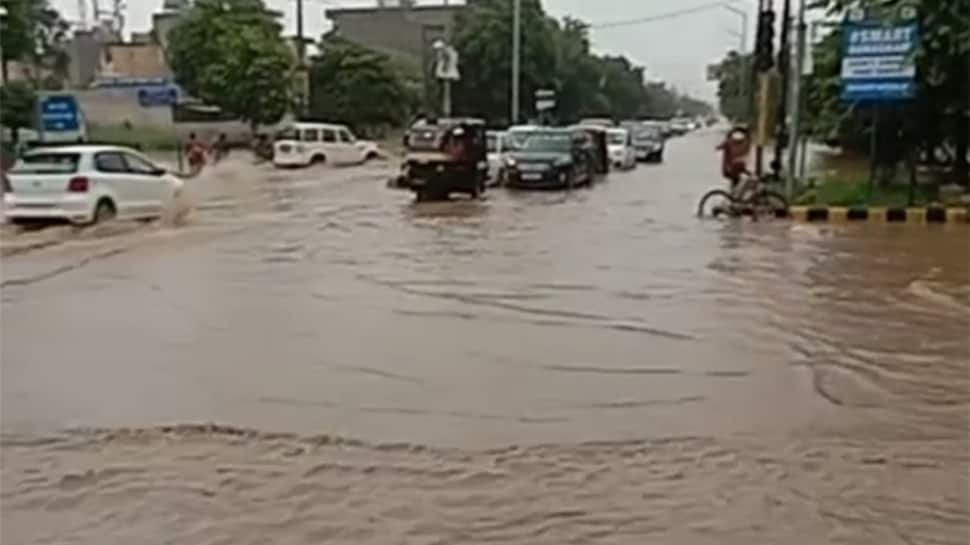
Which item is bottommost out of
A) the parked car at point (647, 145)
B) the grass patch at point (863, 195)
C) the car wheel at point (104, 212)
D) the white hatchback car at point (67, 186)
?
the parked car at point (647, 145)

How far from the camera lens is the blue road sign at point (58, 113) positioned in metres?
27.6

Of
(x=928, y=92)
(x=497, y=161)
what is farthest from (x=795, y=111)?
(x=497, y=161)

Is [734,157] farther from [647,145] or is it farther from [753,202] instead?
[647,145]

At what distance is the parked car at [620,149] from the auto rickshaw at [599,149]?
1.54 metres

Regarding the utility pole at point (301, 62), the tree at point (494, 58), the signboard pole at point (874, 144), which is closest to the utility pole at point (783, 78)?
the signboard pole at point (874, 144)

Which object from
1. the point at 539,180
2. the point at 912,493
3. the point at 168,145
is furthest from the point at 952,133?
the point at 168,145

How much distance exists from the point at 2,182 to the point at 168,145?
86.1 ft

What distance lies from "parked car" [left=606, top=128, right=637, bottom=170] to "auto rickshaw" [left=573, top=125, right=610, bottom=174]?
1536 millimetres

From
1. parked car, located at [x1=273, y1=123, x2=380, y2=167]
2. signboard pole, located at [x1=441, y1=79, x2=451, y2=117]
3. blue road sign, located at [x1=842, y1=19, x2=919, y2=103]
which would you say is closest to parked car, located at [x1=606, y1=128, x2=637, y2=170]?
parked car, located at [x1=273, y1=123, x2=380, y2=167]

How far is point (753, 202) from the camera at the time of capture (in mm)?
23703

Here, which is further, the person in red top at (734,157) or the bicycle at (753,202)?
the person in red top at (734,157)

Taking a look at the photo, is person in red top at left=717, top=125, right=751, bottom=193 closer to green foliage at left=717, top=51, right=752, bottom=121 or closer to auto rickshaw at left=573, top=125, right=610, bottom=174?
auto rickshaw at left=573, top=125, right=610, bottom=174

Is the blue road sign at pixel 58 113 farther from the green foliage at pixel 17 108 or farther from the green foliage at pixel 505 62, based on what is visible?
the green foliage at pixel 505 62

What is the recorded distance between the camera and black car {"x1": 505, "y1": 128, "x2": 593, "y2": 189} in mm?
32219
